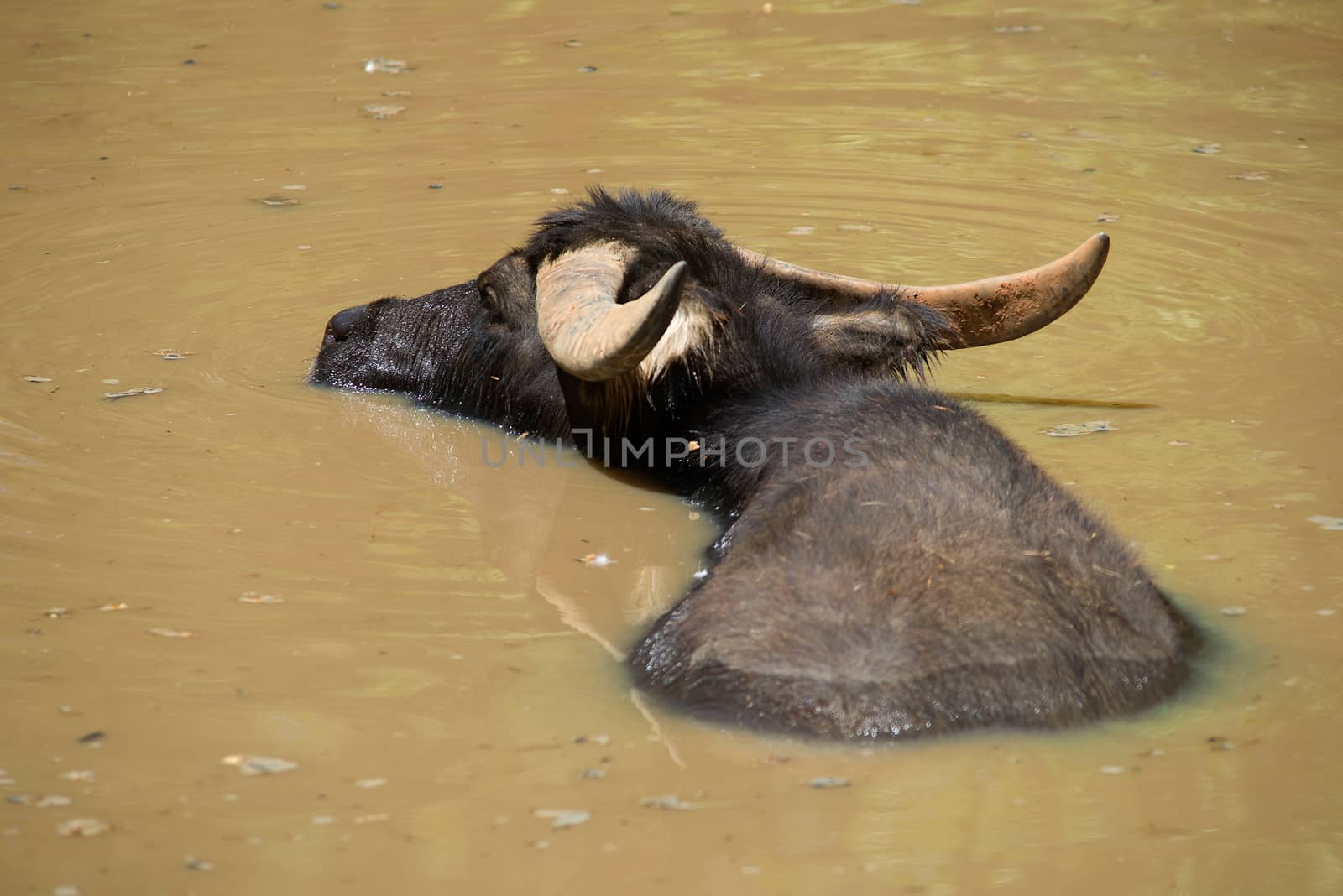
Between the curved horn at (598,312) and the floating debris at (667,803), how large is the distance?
42.7 inches

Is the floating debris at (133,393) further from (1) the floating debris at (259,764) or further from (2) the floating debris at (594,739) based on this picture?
(2) the floating debris at (594,739)

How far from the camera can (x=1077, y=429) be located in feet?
17.2

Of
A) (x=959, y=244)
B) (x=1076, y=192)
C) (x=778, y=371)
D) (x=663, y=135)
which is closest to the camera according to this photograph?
(x=778, y=371)

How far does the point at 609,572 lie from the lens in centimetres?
435

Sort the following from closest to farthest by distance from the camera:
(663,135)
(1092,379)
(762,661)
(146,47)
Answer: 1. (762,661)
2. (1092,379)
3. (663,135)
4. (146,47)

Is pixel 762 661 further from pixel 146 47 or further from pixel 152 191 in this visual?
pixel 146 47

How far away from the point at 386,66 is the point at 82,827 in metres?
8.05

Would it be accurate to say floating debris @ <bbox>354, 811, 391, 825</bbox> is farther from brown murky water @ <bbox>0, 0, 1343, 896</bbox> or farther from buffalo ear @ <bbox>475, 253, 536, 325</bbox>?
buffalo ear @ <bbox>475, 253, 536, 325</bbox>

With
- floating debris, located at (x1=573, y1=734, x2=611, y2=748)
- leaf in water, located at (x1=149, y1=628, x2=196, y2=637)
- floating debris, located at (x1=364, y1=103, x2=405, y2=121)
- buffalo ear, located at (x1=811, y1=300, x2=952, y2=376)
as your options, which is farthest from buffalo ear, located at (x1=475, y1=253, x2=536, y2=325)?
floating debris, located at (x1=364, y1=103, x2=405, y2=121)

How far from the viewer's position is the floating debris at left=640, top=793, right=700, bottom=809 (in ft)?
10.1

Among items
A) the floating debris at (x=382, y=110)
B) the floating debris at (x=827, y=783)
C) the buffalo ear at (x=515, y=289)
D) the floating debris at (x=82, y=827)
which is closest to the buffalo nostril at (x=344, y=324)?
the buffalo ear at (x=515, y=289)

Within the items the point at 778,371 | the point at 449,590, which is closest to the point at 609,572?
the point at 449,590

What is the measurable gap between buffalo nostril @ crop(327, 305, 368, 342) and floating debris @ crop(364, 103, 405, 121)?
151 inches

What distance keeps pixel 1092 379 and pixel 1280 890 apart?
3137 millimetres
